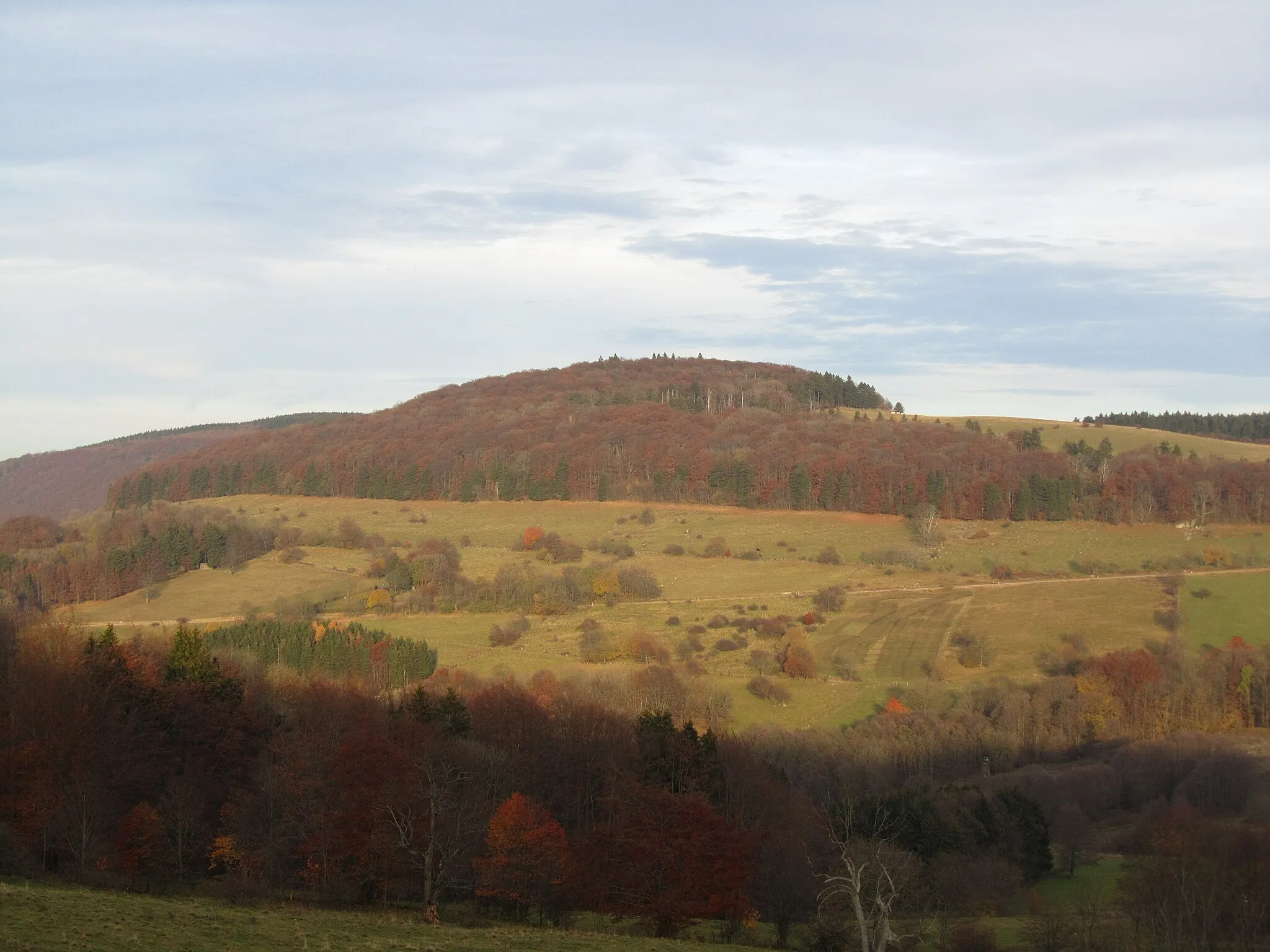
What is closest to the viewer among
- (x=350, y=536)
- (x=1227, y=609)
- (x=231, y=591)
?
(x=1227, y=609)

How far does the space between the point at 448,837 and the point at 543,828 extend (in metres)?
3.06

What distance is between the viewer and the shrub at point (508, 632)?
78.6 meters

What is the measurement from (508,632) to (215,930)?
201 ft

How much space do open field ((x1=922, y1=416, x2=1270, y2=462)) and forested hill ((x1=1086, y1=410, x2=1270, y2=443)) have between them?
8994mm

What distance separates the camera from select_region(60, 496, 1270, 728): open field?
232 feet

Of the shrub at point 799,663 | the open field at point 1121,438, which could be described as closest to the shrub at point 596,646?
the shrub at point 799,663

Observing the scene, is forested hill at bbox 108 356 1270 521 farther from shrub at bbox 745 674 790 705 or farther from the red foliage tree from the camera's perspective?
the red foliage tree

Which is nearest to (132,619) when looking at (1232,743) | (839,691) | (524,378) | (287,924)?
(839,691)

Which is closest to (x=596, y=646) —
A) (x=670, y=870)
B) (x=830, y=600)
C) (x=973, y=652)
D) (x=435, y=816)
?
(x=830, y=600)

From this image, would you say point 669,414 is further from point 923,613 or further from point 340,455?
point 923,613

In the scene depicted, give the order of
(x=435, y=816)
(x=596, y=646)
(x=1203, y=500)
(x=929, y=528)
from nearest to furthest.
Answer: (x=435, y=816)
(x=596, y=646)
(x=1203, y=500)
(x=929, y=528)

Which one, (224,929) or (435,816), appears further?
(435,816)

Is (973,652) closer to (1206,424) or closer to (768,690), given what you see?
(768,690)

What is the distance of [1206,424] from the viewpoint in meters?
157
